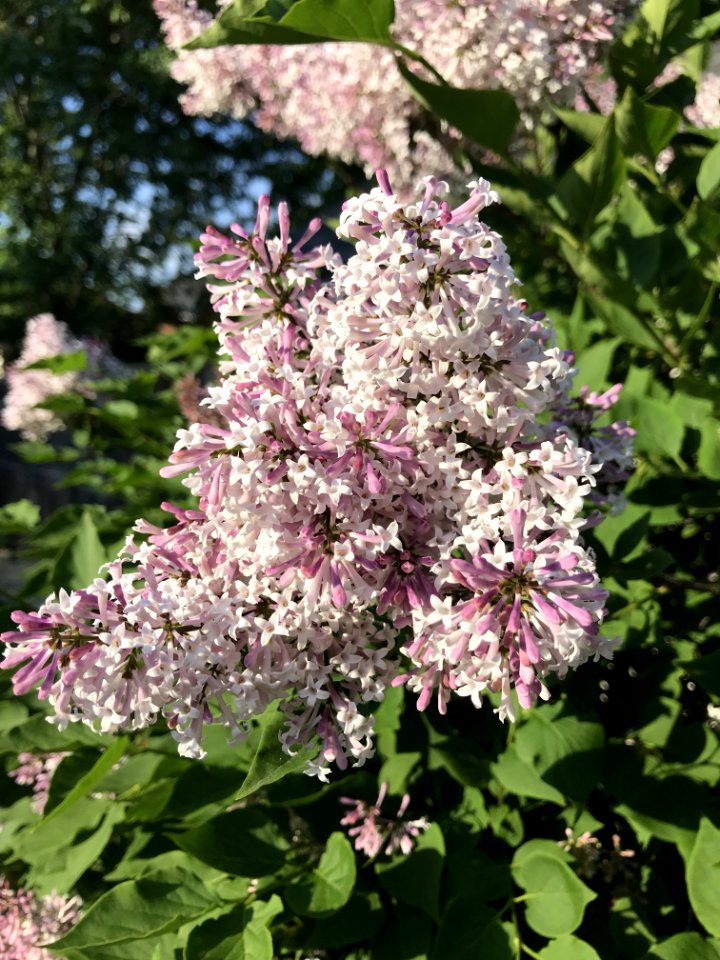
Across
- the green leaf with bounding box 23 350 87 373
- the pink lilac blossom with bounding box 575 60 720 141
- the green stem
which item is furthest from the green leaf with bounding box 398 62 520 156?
the green leaf with bounding box 23 350 87 373

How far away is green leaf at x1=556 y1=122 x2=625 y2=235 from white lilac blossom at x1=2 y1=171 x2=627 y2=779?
55cm

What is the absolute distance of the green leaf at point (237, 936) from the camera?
1.04 metres

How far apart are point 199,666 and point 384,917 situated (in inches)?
24.4

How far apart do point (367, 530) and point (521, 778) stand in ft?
1.85

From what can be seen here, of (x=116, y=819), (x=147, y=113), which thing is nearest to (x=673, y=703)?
(x=116, y=819)

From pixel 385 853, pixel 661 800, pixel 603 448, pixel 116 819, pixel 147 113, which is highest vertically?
pixel 603 448

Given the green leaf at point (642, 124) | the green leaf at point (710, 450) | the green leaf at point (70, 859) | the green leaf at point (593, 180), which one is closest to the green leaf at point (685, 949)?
the green leaf at point (710, 450)

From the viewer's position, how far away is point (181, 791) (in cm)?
121

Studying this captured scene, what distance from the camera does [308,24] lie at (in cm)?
109

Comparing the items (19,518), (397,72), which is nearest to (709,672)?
(397,72)

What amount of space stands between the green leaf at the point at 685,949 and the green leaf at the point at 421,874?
30cm

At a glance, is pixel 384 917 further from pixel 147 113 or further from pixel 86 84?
pixel 147 113

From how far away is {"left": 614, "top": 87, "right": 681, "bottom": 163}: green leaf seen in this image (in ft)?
4.41

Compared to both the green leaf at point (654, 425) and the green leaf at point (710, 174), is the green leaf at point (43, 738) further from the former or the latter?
the green leaf at point (710, 174)
